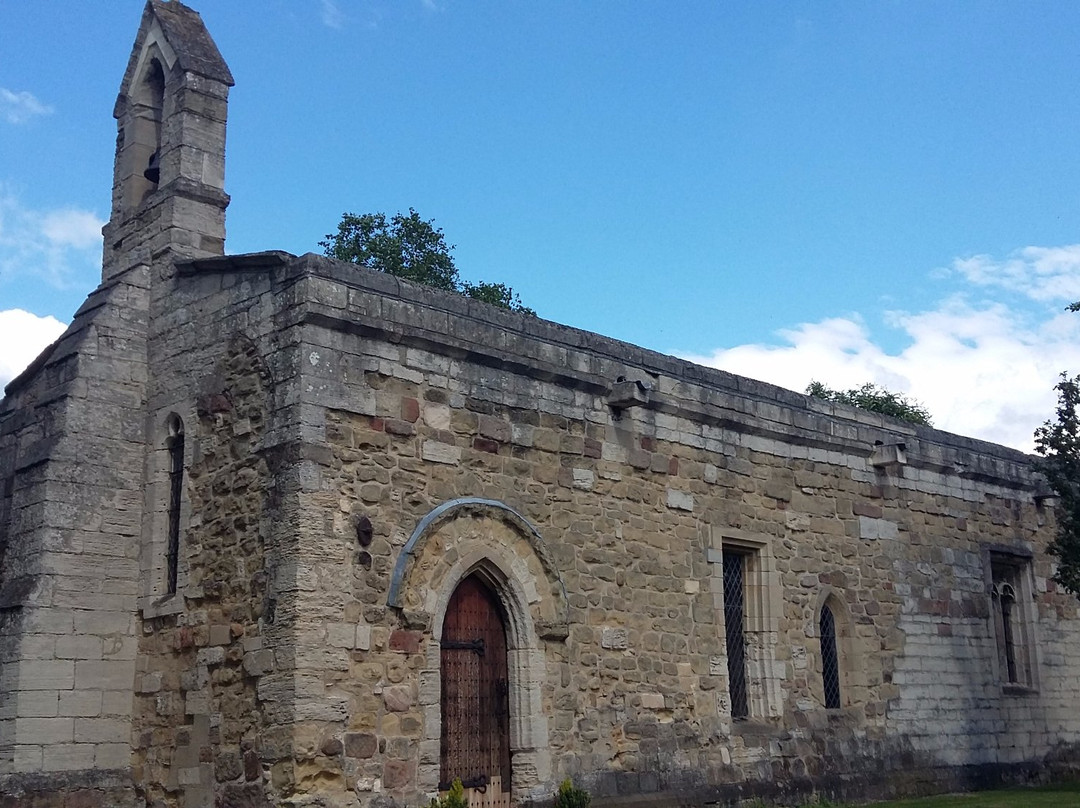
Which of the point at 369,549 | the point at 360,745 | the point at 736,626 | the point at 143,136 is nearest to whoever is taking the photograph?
the point at 360,745

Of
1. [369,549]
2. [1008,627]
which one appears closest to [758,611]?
[369,549]

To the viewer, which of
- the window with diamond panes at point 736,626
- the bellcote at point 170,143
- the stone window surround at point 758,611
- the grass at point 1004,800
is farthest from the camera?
the window with diamond panes at point 736,626

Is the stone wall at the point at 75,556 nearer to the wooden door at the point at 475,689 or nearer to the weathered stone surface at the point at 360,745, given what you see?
the weathered stone surface at the point at 360,745

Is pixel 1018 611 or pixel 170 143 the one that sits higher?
pixel 170 143

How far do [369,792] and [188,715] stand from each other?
73.0 inches

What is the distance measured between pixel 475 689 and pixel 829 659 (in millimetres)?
5559

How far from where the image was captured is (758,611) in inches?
566

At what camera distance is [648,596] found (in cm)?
1307

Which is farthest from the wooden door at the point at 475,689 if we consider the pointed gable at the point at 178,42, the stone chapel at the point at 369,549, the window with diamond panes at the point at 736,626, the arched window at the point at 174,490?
the pointed gable at the point at 178,42

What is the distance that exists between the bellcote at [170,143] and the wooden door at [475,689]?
441 cm

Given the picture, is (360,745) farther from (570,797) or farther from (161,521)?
(161,521)

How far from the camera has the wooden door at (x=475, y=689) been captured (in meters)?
11.3

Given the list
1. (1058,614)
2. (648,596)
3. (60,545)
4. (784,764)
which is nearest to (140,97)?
(60,545)

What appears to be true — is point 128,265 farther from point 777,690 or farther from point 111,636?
point 777,690
